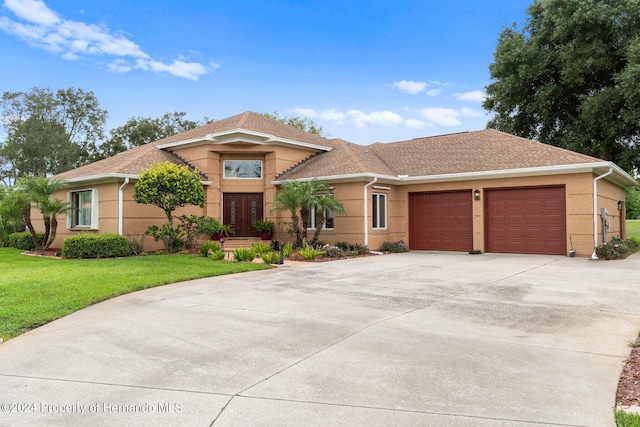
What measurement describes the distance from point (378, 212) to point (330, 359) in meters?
13.0

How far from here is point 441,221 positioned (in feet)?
56.1

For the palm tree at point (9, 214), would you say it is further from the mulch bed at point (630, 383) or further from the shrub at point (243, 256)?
the mulch bed at point (630, 383)

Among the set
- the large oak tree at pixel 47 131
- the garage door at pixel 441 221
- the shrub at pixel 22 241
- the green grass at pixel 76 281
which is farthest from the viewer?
the large oak tree at pixel 47 131

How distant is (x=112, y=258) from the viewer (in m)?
14.0

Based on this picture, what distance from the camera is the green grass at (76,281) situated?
6328 millimetres

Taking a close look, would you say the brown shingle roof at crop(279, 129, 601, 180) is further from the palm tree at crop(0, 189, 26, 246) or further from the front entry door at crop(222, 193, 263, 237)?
the palm tree at crop(0, 189, 26, 246)

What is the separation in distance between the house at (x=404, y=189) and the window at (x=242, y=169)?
0.14ft

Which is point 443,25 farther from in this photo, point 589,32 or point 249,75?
point 249,75

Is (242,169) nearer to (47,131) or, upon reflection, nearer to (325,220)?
(325,220)

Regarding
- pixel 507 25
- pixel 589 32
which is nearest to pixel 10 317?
pixel 589 32

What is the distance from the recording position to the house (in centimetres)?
1452

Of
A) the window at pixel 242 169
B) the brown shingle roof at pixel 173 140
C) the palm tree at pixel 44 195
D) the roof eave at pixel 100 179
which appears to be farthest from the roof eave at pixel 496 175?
the palm tree at pixel 44 195

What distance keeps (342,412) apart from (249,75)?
77.2ft

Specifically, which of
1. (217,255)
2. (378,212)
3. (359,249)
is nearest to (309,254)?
(359,249)
